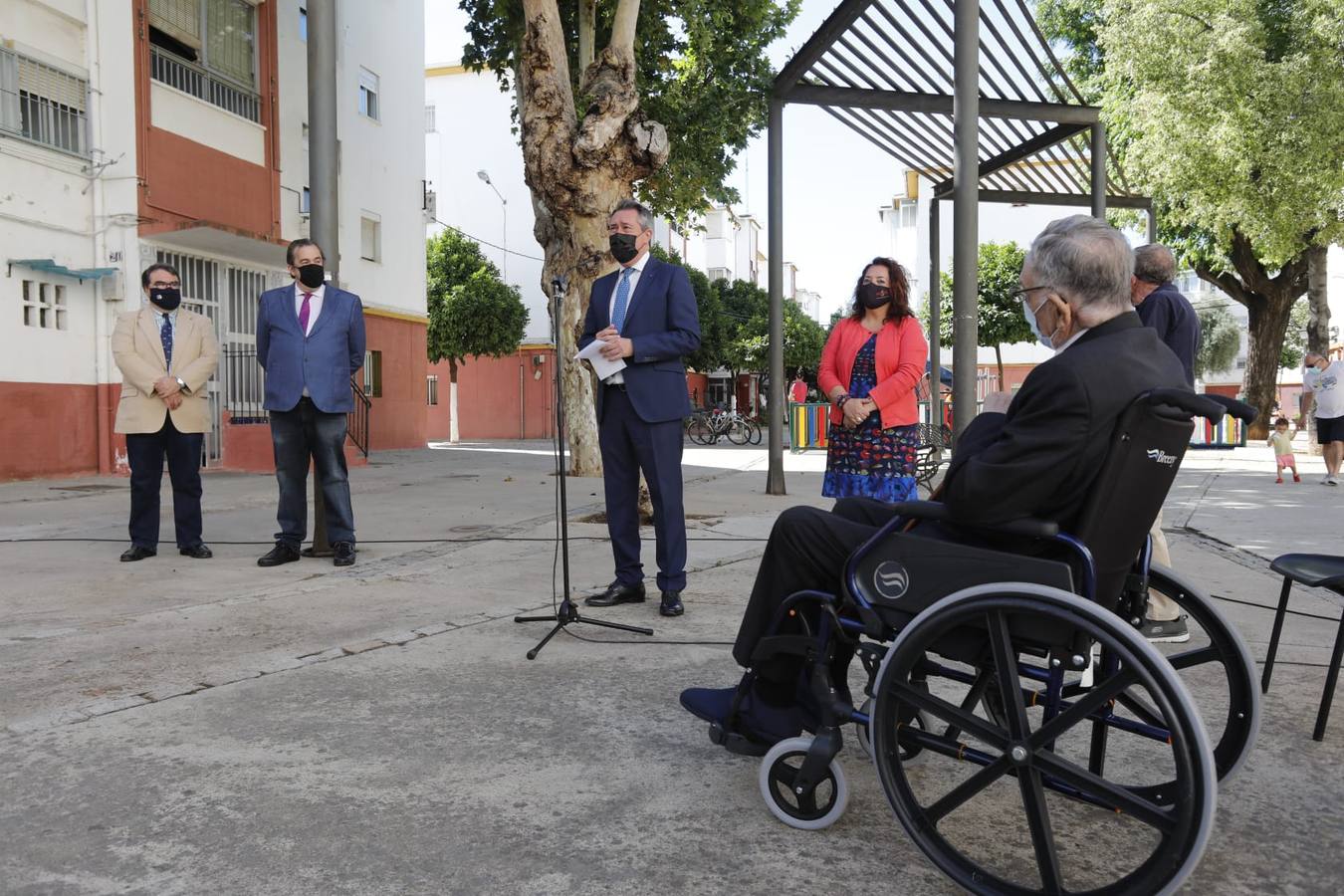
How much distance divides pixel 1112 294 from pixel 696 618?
2.56m

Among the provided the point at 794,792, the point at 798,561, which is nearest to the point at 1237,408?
the point at 798,561

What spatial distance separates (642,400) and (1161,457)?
8.94 feet

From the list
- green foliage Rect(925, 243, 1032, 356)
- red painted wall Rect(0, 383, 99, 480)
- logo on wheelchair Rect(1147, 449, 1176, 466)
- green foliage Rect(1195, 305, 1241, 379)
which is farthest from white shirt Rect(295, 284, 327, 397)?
green foliage Rect(1195, 305, 1241, 379)

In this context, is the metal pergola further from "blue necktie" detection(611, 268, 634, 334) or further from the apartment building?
the apartment building

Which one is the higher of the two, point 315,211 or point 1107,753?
point 315,211

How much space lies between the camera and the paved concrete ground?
212 cm

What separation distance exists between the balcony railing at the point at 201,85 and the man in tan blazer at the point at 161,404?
32.6ft

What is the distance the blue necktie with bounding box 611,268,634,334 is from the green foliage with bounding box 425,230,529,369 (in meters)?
27.7

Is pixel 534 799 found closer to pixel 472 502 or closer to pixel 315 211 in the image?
pixel 315 211

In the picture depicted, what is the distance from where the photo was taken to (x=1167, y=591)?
260 centimetres

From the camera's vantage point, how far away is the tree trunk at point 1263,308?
2412cm

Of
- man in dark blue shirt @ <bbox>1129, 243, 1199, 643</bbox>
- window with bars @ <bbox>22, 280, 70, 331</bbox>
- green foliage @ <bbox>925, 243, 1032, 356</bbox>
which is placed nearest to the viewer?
man in dark blue shirt @ <bbox>1129, 243, 1199, 643</bbox>

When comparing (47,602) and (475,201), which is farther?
(475,201)

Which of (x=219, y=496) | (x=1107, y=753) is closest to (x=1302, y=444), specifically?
(x=219, y=496)
